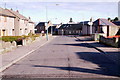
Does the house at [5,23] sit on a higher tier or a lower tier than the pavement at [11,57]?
higher

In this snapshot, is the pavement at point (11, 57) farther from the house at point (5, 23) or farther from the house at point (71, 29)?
the house at point (71, 29)

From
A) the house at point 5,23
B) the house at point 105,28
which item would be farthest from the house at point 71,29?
the house at point 5,23

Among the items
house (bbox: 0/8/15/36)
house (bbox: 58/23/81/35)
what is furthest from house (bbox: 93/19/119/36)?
house (bbox: 58/23/81/35)

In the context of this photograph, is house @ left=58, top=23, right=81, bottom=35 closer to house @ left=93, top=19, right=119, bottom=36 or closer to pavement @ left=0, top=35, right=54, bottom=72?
house @ left=93, top=19, right=119, bottom=36

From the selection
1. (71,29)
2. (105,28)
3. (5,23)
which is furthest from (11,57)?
(71,29)

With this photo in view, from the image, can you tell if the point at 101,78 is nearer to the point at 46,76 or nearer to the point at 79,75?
the point at 79,75

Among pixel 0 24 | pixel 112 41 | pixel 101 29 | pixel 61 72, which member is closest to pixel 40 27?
pixel 101 29

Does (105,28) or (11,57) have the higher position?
(105,28)

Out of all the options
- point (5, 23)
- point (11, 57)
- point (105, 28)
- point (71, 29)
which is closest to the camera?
point (11, 57)

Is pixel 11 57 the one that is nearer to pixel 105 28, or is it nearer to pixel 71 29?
pixel 105 28

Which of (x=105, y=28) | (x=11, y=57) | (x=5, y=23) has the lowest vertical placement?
(x=11, y=57)

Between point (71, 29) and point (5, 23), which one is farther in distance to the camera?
point (71, 29)

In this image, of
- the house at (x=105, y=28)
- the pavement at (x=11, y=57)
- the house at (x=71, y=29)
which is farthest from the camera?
the house at (x=71, y=29)

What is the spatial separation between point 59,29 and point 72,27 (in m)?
8.37
